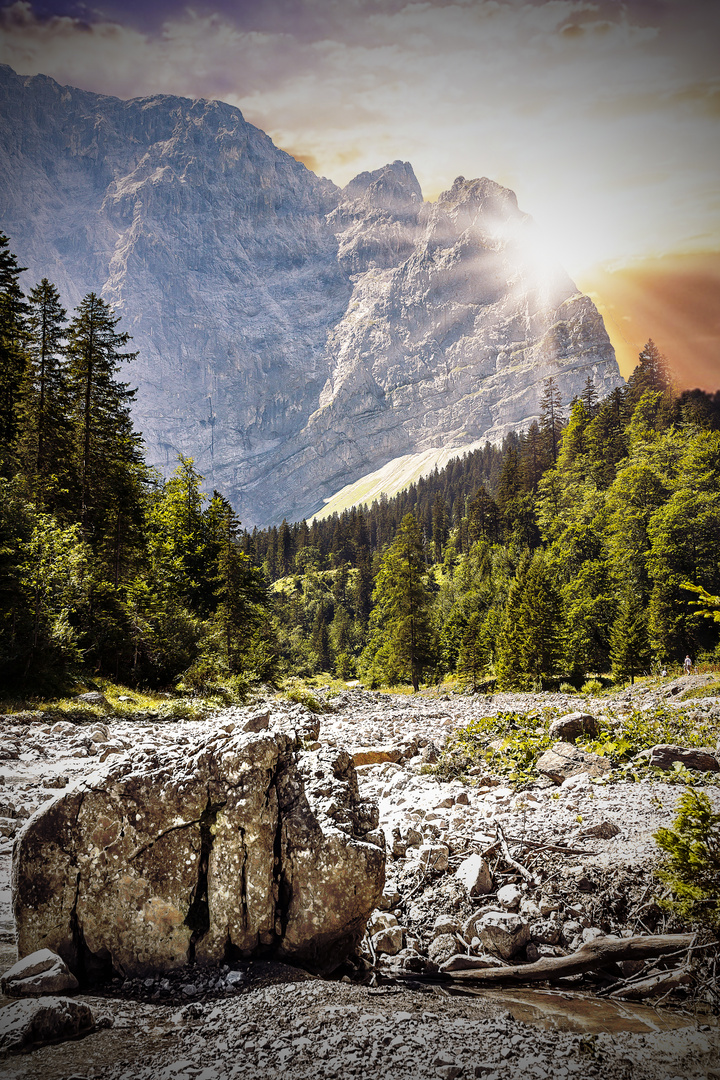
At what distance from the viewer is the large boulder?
4.20 meters

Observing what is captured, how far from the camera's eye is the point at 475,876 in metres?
5.57

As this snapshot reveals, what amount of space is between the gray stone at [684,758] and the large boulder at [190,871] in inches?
237

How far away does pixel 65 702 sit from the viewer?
14805 millimetres

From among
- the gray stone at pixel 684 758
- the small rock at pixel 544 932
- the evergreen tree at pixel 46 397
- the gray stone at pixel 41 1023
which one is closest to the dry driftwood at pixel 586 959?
the small rock at pixel 544 932

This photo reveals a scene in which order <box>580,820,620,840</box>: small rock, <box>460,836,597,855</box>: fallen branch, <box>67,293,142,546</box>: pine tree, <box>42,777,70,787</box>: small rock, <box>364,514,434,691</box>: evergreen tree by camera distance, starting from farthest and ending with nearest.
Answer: <box>364,514,434,691</box>: evergreen tree → <box>67,293,142,546</box>: pine tree → <box>42,777,70,787</box>: small rock → <box>580,820,620,840</box>: small rock → <box>460,836,597,855</box>: fallen branch

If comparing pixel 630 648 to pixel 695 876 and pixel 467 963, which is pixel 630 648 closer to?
pixel 695 876

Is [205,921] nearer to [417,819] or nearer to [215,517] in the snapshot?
[417,819]

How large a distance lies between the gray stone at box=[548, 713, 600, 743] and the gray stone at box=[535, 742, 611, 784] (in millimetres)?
1171

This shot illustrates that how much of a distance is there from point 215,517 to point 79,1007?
3031cm

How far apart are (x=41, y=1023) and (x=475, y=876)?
418 centimetres

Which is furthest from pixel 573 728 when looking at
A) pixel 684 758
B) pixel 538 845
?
pixel 538 845

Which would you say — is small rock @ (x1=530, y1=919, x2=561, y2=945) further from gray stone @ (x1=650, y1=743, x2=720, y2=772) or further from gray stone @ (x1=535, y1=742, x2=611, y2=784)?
gray stone @ (x1=650, y1=743, x2=720, y2=772)

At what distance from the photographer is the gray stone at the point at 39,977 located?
11.6ft

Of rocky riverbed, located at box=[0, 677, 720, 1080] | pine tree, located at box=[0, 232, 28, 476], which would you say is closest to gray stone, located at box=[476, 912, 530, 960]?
rocky riverbed, located at box=[0, 677, 720, 1080]
